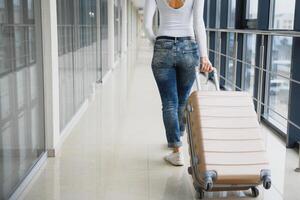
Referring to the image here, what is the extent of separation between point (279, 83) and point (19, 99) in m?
2.02

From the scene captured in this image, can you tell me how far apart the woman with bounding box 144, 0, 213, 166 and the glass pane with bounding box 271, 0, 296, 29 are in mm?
1096

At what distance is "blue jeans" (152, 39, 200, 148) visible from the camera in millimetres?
1936

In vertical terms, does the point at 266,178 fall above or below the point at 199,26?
below

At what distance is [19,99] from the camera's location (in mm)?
1658

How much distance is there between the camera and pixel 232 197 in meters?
1.69

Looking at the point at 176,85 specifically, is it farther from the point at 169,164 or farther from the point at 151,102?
the point at 151,102

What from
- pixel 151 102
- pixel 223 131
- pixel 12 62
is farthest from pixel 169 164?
pixel 151 102

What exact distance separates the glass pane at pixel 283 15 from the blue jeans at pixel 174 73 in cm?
113

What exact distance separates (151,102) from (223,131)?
2277mm

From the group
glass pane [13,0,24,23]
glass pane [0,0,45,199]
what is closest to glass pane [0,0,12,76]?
glass pane [0,0,45,199]

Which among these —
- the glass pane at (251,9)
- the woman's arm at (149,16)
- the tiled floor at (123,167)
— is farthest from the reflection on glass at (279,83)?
the woman's arm at (149,16)

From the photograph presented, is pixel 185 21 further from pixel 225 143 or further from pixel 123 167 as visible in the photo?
pixel 123 167

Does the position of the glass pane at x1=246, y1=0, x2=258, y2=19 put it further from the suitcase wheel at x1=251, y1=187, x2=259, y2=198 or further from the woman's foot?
the suitcase wheel at x1=251, y1=187, x2=259, y2=198

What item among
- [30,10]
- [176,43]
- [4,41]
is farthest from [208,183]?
[30,10]
